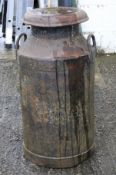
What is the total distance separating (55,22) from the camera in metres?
3.32

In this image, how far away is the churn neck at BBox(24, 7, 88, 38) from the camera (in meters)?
3.32

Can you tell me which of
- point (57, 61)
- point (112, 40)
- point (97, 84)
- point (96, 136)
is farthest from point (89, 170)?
point (112, 40)

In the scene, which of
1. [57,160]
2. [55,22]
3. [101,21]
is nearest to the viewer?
[55,22]

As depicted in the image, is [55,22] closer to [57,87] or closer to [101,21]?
[57,87]

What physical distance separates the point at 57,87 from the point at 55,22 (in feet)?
1.72

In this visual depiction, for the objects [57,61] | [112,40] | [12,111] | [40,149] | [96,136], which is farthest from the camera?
[112,40]

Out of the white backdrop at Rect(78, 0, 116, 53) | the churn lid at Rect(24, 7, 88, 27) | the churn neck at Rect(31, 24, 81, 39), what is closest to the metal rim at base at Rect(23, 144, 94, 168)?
the churn neck at Rect(31, 24, 81, 39)

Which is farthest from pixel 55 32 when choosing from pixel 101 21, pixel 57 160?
pixel 101 21

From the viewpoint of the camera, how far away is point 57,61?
131 inches

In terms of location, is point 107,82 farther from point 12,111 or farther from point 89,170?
point 89,170

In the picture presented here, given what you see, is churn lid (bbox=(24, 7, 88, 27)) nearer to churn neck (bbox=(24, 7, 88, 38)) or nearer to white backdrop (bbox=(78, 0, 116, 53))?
churn neck (bbox=(24, 7, 88, 38))

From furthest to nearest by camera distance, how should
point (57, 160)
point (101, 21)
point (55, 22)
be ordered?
point (101, 21) → point (57, 160) → point (55, 22)

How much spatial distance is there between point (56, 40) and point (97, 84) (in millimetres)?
2318

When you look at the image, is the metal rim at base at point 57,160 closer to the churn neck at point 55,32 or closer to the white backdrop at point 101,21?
the churn neck at point 55,32
